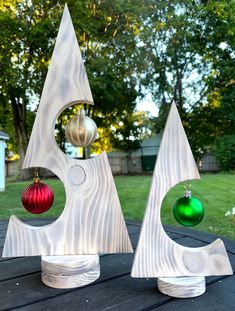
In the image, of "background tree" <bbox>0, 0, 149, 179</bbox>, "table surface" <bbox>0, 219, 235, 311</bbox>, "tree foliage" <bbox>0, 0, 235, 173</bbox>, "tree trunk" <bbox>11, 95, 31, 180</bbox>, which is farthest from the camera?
"tree trunk" <bbox>11, 95, 31, 180</bbox>

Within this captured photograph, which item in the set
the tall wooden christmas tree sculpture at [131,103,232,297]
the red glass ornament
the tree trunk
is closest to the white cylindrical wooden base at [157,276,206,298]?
→ the tall wooden christmas tree sculpture at [131,103,232,297]

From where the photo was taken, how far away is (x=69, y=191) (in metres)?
1.54

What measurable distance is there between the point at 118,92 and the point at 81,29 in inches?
109

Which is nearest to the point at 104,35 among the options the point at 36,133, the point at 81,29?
the point at 81,29

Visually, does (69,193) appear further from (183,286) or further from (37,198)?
(183,286)

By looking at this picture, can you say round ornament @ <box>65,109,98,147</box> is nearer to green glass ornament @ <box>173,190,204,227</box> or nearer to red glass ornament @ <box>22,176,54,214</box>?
red glass ornament @ <box>22,176,54,214</box>

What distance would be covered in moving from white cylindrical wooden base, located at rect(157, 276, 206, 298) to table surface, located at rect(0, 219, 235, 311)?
0.02 metres

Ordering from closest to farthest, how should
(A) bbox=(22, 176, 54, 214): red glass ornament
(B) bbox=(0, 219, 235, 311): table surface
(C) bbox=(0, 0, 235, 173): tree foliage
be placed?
(B) bbox=(0, 219, 235, 311): table surface
(A) bbox=(22, 176, 54, 214): red glass ornament
(C) bbox=(0, 0, 235, 173): tree foliage

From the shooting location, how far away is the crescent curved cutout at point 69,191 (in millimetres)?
1507

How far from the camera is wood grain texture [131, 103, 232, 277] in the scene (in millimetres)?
1317

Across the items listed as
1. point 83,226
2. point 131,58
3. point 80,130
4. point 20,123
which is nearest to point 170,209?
point 83,226

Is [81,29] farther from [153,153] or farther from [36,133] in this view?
[36,133]

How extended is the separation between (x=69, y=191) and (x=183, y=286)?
0.69 metres

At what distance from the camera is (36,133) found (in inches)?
59.8
